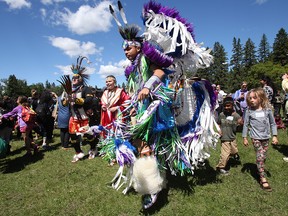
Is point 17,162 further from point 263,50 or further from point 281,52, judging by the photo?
point 263,50

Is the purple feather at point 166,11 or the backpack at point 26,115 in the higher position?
the purple feather at point 166,11

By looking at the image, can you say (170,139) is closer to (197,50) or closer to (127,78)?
(127,78)

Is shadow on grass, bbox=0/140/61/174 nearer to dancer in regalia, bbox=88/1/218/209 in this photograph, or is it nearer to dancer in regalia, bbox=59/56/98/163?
dancer in regalia, bbox=59/56/98/163

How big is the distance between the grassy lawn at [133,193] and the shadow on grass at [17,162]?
0.10 meters

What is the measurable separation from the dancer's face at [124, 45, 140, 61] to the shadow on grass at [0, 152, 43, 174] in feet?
13.1

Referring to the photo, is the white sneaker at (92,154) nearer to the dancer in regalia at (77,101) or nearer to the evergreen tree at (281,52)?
the dancer in regalia at (77,101)

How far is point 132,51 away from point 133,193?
6.98ft

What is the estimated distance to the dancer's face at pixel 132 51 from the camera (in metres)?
3.25

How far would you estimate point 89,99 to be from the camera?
17.9ft

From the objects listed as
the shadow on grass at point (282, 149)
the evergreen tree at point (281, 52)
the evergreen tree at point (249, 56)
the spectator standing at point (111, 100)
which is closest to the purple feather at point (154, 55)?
the spectator standing at point (111, 100)

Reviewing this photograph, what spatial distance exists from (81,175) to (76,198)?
1.01 metres

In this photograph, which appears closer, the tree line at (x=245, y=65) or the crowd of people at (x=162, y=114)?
the crowd of people at (x=162, y=114)

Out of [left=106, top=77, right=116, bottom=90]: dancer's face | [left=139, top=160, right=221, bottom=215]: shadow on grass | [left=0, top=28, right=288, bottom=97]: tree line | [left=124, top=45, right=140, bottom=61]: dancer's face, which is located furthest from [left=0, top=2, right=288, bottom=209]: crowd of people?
[left=0, top=28, right=288, bottom=97]: tree line

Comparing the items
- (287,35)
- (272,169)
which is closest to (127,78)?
(272,169)
